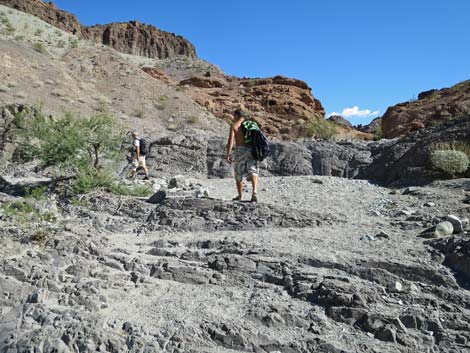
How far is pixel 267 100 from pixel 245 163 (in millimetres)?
24384

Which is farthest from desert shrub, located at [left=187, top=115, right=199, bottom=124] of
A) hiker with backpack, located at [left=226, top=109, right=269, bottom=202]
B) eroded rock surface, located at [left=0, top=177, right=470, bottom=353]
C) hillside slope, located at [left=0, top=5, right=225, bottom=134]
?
eroded rock surface, located at [left=0, top=177, right=470, bottom=353]

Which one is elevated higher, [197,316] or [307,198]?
[307,198]

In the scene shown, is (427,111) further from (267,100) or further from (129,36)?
(129,36)

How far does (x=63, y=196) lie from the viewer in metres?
Result: 6.70

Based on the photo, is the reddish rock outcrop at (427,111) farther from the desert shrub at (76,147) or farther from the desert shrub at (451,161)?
the desert shrub at (76,147)

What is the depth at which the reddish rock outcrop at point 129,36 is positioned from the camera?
55644 millimetres

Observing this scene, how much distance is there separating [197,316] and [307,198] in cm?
410

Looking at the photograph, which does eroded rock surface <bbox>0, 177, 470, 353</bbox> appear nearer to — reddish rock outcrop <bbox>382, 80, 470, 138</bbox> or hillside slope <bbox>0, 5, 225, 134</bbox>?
hillside slope <bbox>0, 5, 225, 134</bbox>

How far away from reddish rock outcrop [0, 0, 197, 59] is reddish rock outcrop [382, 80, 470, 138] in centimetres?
4795

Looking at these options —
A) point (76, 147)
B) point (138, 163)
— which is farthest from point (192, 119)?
point (76, 147)

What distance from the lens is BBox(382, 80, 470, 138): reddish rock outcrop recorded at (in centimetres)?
1808

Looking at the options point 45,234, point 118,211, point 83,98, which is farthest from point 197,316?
point 83,98

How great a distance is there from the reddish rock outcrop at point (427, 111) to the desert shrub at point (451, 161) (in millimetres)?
10905

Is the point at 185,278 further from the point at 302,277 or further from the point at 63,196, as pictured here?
the point at 63,196
